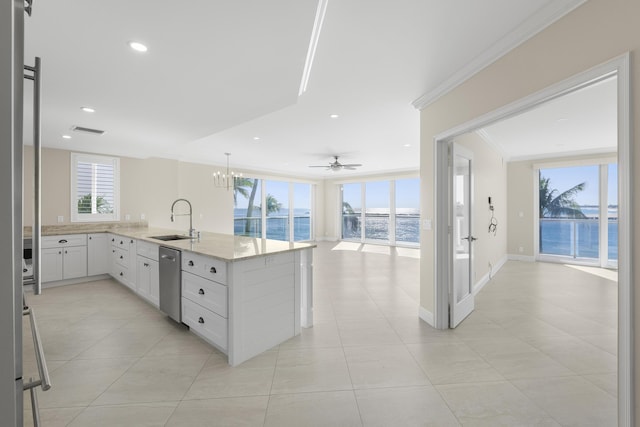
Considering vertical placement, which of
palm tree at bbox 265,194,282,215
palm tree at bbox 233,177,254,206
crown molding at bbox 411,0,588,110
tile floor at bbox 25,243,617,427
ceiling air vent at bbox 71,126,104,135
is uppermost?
crown molding at bbox 411,0,588,110

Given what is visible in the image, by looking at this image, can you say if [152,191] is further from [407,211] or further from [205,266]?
[407,211]

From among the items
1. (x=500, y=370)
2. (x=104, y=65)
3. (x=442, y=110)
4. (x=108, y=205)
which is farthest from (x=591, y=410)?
(x=108, y=205)

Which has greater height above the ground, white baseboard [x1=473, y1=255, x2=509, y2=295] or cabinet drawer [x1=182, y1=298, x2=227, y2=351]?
cabinet drawer [x1=182, y1=298, x2=227, y2=351]

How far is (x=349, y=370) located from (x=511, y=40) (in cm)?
277

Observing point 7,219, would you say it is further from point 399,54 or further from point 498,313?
point 498,313

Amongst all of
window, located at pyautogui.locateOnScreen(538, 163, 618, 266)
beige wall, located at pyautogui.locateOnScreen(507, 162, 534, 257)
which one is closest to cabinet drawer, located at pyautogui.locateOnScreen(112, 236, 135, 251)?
beige wall, located at pyautogui.locateOnScreen(507, 162, 534, 257)

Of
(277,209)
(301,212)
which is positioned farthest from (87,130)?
(301,212)

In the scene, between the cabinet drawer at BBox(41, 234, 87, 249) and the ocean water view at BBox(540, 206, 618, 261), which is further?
the ocean water view at BBox(540, 206, 618, 261)

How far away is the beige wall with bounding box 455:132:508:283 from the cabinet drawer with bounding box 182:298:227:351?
10.8 ft

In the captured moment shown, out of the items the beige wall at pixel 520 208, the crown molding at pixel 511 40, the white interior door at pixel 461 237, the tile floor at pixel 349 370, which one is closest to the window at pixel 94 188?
the tile floor at pixel 349 370

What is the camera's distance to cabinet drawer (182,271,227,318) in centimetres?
237

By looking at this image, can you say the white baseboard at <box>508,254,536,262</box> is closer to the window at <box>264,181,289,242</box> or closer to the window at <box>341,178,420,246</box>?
the window at <box>341,178,420,246</box>

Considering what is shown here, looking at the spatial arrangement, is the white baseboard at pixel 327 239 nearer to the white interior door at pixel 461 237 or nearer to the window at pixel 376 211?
the window at pixel 376 211

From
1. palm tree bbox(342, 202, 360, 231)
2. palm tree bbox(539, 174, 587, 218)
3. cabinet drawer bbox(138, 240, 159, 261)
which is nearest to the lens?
cabinet drawer bbox(138, 240, 159, 261)
